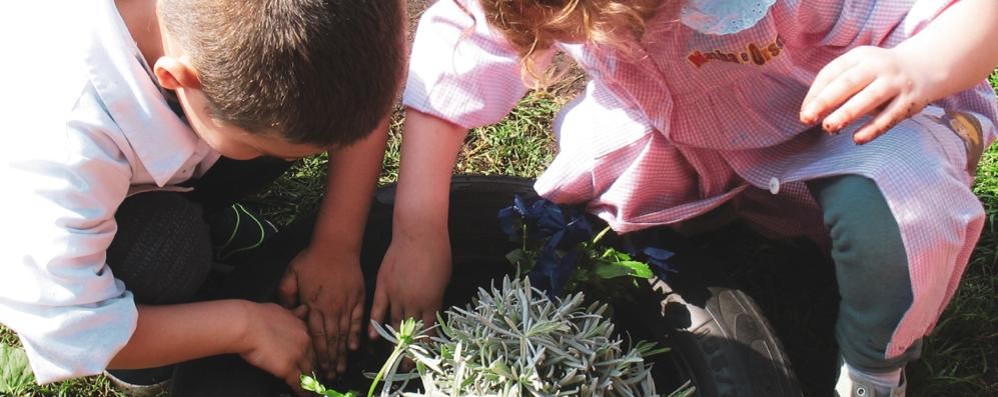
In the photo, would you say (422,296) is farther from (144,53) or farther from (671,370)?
(144,53)

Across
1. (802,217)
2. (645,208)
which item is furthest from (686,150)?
(802,217)

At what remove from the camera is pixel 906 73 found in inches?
57.1

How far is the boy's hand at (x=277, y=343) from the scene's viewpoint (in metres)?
1.71

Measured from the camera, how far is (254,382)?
69.3 inches

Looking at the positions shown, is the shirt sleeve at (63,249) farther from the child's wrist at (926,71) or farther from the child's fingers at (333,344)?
the child's wrist at (926,71)

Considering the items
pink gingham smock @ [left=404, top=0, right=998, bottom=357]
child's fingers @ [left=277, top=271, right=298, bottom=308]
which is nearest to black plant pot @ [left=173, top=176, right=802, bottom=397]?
child's fingers @ [left=277, top=271, right=298, bottom=308]

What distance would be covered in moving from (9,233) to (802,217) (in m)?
1.40

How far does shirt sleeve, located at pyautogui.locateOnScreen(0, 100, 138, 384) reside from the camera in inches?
57.7

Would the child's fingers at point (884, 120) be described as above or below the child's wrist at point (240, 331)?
above

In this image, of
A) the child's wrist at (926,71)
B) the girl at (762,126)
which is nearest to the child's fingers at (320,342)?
the girl at (762,126)

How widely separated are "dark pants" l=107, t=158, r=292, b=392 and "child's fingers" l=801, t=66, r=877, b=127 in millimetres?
1010

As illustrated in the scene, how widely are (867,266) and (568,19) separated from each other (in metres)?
0.64

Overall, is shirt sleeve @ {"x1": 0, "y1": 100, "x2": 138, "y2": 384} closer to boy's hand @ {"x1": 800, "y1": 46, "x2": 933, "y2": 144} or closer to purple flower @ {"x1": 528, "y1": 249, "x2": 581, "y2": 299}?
purple flower @ {"x1": 528, "y1": 249, "x2": 581, "y2": 299}

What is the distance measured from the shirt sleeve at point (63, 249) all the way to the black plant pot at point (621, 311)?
0.72ft
